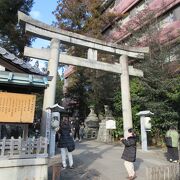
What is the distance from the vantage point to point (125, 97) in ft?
53.4

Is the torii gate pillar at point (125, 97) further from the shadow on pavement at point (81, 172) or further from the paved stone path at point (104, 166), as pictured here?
the shadow on pavement at point (81, 172)

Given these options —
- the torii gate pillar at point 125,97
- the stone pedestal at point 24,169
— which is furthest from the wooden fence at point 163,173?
the torii gate pillar at point 125,97

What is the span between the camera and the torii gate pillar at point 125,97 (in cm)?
1602

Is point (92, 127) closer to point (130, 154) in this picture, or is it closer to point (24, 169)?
point (130, 154)

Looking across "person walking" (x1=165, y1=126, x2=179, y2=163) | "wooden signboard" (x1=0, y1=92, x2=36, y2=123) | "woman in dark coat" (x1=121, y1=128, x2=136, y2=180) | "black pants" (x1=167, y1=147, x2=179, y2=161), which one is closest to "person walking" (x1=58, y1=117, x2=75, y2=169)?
"woman in dark coat" (x1=121, y1=128, x2=136, y2=180)

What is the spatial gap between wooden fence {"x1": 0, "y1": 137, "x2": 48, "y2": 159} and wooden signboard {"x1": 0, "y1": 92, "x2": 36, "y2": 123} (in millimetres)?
549

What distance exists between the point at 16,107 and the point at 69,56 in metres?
7.13

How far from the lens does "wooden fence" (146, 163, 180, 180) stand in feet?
26.0

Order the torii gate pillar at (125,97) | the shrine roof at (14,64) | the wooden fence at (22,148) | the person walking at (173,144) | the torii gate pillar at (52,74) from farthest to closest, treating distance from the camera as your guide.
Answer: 1. the torii gate pillar at (125,97)
2. the torii gate pillar at (52,74)
3. the person walking at (173,144)
4. the shrine roof at (14,64)
5. the wooden fence at (22,148)

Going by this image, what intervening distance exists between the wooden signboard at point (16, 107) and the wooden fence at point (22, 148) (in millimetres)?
549

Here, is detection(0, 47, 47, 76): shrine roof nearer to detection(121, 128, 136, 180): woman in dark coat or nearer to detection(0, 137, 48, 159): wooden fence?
detection(0, 137, 48, 159): wooden fence

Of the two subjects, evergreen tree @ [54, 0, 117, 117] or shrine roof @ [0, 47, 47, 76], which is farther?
evergreen tree @ [54, 0, 117, 117]

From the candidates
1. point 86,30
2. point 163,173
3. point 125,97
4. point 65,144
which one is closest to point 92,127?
point 86,30

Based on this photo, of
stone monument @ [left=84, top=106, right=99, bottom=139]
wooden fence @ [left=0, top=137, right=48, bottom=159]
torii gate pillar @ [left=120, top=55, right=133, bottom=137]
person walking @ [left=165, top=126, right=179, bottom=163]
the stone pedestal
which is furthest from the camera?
stone monument @ [left=84, top=106, right=99, bottom=139]
